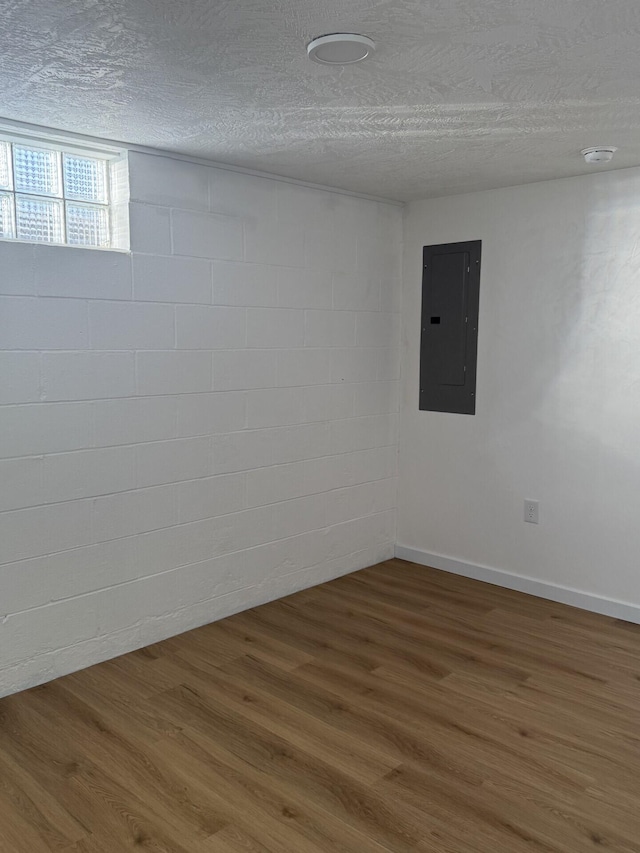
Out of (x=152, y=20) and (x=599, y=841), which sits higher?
(x=152, y=20)

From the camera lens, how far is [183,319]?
3373mm

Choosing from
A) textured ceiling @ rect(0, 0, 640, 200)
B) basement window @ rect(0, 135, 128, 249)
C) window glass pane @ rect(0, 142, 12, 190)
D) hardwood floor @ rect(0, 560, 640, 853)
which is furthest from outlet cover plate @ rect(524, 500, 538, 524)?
window glass pane @ rect(0, 142, 12, 190)

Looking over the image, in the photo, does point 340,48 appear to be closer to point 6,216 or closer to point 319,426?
point 6,216

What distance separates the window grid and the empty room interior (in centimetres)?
1

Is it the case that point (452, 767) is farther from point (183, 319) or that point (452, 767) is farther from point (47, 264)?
point (47, 264)

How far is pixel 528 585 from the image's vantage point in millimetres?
4039

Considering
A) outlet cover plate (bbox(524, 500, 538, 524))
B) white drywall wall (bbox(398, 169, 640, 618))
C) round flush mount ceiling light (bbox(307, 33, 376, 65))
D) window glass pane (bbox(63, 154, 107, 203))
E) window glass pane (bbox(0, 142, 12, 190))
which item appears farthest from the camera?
outlet cover plate (bbox(524, 500, 538, 524))

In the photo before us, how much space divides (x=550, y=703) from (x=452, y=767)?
2.03 feet

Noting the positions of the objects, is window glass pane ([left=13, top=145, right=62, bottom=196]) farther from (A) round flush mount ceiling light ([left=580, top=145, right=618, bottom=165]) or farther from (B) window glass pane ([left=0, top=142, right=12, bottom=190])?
(A) round flush mount ceiling light ([left=580, top=145, right=618, bottom=165])

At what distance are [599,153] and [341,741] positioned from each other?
8.58 ft

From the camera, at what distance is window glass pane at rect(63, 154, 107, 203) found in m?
3.08

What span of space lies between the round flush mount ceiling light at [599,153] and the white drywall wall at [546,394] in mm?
364

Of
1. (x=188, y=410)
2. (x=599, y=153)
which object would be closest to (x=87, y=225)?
(x=188, y=410)

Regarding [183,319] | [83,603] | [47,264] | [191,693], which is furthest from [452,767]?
[47,264]
